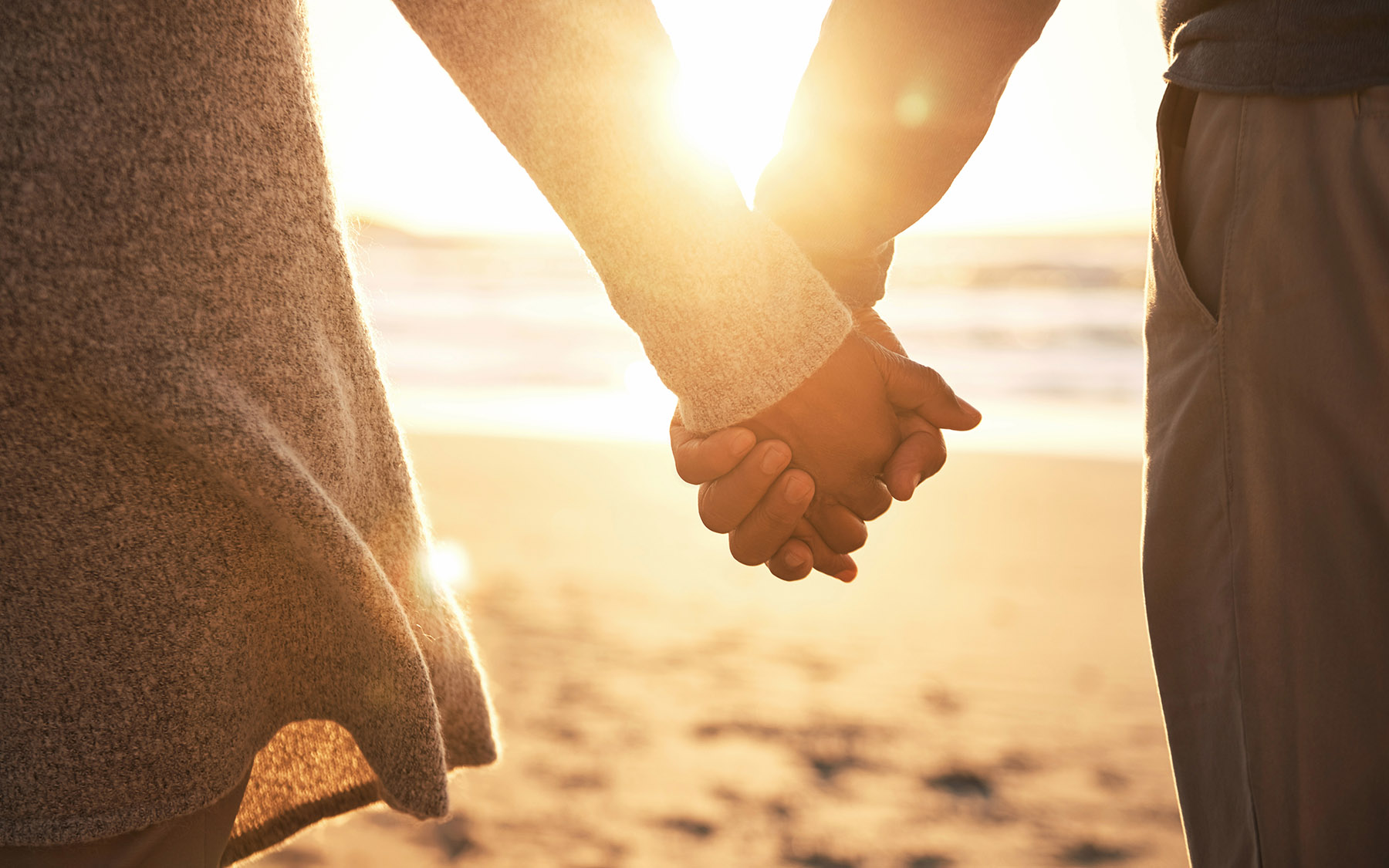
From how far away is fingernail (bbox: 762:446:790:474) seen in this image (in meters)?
1.51

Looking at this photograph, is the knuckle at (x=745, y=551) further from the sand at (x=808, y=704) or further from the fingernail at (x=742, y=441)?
the sand at (x=808, y=704)

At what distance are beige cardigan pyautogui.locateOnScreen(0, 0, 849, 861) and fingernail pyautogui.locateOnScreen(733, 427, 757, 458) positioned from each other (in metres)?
0.52

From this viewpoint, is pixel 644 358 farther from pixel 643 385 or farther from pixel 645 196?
pixel 645 196

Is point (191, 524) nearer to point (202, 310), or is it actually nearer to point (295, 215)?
point (202, 310)

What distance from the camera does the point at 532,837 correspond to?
2.77 metres

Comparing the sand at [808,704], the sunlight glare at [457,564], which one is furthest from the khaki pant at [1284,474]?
the sunlight glare at [457,564]

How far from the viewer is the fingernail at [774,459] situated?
4.95 feet

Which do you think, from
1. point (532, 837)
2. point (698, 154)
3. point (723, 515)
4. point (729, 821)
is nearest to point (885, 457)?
point (723, 515)

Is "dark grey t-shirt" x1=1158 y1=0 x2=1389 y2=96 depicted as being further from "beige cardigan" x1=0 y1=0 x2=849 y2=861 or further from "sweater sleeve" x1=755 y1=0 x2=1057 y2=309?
"beige cardigan" x1=0 y1=0 x2=849 y2=861

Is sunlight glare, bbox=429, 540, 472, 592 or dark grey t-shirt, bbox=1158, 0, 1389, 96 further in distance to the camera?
sunlight glare, bbox=429, 540, 472, 592

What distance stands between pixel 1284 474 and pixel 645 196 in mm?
853

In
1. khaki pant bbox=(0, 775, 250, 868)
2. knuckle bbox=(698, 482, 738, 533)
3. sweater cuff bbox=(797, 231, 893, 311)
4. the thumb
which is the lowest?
khaki pant bbox=(0, 775, 250, 868)

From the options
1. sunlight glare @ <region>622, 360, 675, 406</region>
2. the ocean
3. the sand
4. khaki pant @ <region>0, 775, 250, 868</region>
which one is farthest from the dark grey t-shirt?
sunlight glare @ <region>622, 360, 675, 406</region>

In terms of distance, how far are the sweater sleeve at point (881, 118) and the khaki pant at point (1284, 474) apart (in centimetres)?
58
